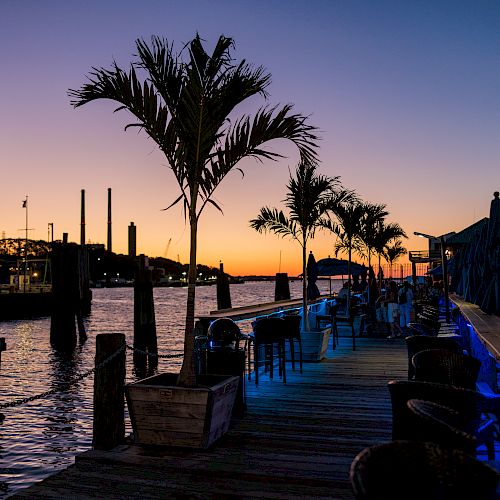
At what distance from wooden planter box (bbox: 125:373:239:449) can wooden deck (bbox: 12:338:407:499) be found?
0.13 m

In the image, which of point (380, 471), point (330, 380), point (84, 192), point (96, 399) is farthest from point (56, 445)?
point (84, 192)

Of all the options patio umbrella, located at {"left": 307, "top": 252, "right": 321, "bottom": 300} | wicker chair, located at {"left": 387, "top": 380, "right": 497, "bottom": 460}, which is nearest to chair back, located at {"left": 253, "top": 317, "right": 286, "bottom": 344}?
wicker chair, located at {"left": 387, "top": 380, "right": 497, "bottom": 460}

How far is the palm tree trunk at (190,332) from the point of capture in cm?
573

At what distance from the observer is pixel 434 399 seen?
3887 millimetres

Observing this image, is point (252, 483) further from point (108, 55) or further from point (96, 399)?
point (108, 55)

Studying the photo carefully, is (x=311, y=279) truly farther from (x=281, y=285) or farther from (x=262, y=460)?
(x=262, y=460)

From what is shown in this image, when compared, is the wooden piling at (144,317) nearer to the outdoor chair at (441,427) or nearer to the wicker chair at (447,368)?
the wicker chair at (447,368)

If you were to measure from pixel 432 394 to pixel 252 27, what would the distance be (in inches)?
300

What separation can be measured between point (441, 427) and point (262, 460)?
2.84 m

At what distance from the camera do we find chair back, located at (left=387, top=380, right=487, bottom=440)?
3760mm

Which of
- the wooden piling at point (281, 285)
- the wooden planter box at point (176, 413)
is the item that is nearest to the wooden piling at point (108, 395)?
the wooden planter box at point (176, 413)

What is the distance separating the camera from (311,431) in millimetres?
6297

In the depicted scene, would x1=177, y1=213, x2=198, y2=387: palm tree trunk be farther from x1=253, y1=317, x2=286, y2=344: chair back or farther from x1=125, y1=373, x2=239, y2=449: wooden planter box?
x1=253, y1=317, x2=286, y2=344: chair back

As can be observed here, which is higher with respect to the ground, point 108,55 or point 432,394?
point 108,55
